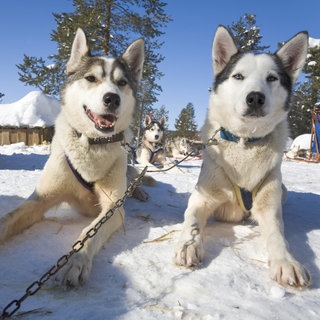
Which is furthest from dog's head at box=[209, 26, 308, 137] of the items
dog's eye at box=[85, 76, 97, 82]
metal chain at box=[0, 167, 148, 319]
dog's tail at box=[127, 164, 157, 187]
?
dog's tail at box=[127, 164, 157, 187]

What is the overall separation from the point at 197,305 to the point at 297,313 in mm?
469

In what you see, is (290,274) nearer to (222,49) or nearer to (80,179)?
(80,179)

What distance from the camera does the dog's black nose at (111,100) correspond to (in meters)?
2.51

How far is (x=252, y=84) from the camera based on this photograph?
2408mm

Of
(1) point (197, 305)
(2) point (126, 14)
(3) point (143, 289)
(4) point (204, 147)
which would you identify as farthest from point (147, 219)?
(2) point (126, 14)

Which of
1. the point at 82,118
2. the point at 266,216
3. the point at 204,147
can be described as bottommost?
the point at 266,216

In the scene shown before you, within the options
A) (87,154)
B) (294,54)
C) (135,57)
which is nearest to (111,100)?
(87,154)

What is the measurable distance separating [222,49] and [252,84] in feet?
2.36

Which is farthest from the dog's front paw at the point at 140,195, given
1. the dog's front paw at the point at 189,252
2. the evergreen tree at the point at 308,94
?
the evergreen tree at the point at 308,94

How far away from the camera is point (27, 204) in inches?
91.7

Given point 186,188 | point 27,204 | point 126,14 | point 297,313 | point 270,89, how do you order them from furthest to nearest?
point 126,14 → point 186,188 → point 270,89 → point 27,204 → point 297,313

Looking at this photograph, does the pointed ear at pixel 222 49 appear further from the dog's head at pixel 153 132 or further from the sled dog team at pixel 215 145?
the dog's head at pixel 153 132

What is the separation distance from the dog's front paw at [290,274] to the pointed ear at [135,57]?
245 centimetres

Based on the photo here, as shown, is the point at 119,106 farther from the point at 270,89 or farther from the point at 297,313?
the point at 297,313
